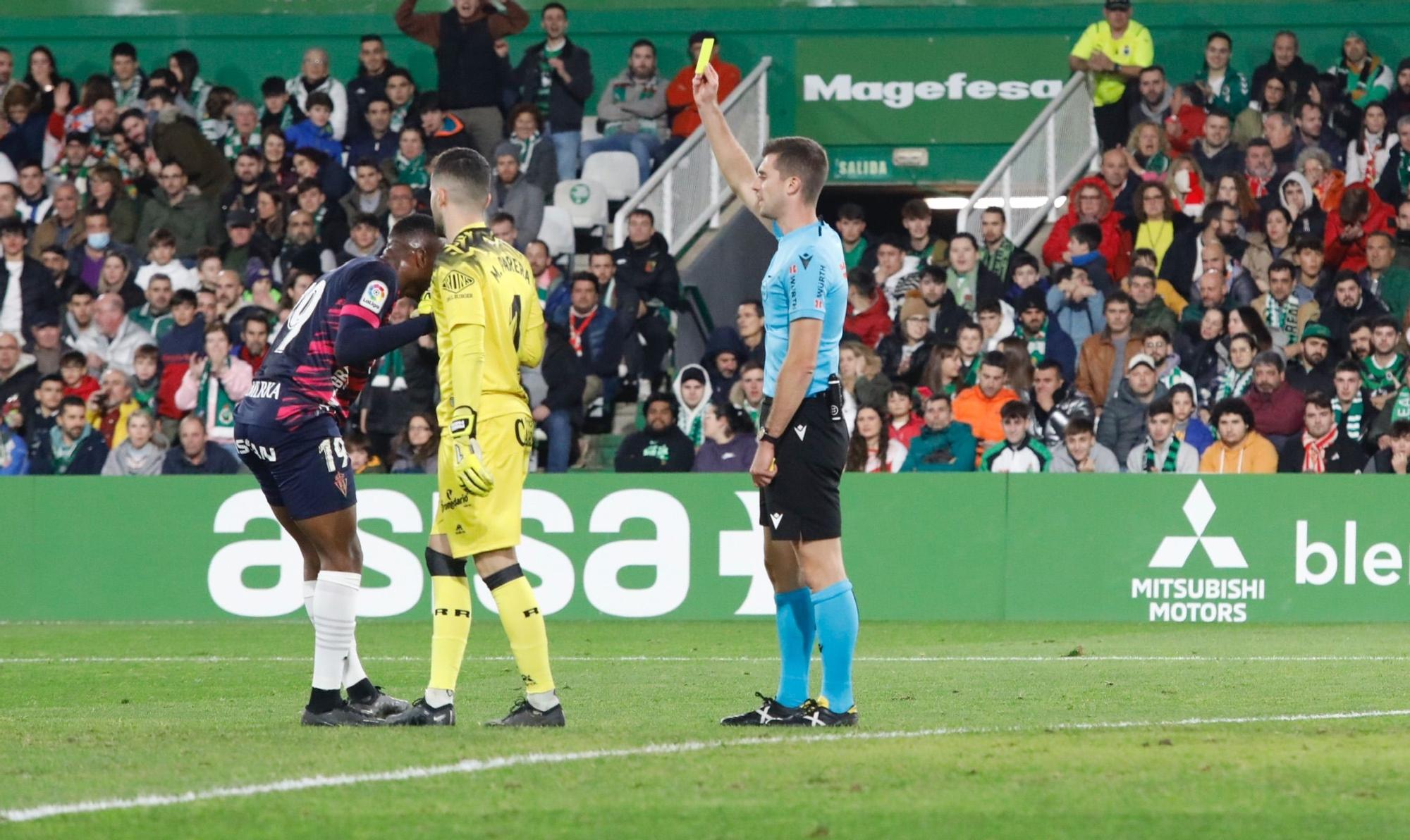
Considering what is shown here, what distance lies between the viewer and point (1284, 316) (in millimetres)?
17047

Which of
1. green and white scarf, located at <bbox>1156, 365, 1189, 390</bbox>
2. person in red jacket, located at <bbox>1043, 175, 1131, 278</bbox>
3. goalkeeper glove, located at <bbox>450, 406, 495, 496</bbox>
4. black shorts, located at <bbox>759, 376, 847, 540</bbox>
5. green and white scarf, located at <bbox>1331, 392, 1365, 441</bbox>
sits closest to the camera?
goalkeeper glove, located at <bbox>450, 406, 495, 496</bbox>

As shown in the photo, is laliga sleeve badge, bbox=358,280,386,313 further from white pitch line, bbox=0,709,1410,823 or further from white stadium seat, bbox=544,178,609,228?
white stadium seat, bbox=544,178,609,228

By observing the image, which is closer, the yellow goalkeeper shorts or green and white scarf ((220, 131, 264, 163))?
the yellow goalkeeper shorts

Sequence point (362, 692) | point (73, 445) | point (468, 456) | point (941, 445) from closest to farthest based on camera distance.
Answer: point (468, 456) < point (362, 692) < point (941, 445) < point (73, 445)

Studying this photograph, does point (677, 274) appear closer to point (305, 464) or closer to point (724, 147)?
point (724, 147)

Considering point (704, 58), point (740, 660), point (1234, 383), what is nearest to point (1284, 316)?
point (1234, 383)

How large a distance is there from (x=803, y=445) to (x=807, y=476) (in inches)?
5.0

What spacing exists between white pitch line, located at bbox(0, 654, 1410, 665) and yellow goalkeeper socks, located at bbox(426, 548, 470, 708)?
4225 millimetres

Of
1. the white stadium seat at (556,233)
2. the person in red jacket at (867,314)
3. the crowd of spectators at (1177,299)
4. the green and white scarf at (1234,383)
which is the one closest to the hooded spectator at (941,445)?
the crowd of spectators at (1177,299)

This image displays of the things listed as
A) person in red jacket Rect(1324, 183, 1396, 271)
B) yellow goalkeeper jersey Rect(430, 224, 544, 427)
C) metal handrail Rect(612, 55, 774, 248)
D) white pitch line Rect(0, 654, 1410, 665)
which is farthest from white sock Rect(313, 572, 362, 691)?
person in red jacket Rect(1324, 183, 1396, 271)

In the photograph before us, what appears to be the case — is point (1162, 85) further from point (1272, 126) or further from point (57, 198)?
point (57, 198)

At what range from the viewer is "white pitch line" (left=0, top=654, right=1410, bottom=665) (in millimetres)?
11211

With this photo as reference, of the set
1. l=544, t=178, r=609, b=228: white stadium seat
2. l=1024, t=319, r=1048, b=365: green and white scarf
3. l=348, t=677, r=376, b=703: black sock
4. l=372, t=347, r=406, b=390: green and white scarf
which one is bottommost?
l=348, t=677, r=376, b=703: black sock

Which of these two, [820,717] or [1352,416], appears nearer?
[820,717]
